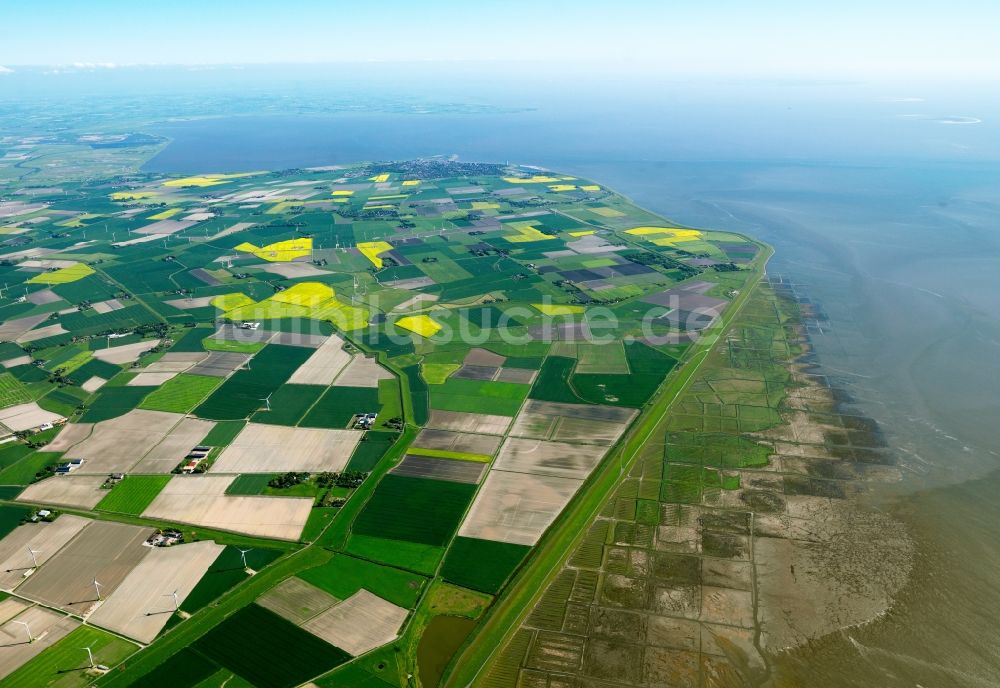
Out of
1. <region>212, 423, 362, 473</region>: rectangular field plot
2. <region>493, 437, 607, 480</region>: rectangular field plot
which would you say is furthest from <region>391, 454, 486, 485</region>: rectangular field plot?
<region>212, 423, 362, 473</region>: rectangular field plot

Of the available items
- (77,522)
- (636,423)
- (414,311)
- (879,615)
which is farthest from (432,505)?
(414,311)

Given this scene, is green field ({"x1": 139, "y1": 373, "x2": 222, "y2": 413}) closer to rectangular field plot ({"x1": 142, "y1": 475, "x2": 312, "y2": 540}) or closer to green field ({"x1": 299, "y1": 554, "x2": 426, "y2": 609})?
rectangular field plot ({"x1": 142, "y1": 475, "x2": 312, "y2": 540})

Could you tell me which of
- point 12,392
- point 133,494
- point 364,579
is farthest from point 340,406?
point 12,392

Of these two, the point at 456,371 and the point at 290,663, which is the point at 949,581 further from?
the point at 456,371

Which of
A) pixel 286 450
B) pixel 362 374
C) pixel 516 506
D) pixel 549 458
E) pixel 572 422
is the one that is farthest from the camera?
pixel 362 374

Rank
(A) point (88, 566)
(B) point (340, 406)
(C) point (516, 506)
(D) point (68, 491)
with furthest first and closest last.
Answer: (B) point (340, 406) → (D) point (68, 491) → (C) point (516, 506) → (A) point (88, 566)

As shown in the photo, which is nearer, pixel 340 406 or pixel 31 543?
pixel 31 543

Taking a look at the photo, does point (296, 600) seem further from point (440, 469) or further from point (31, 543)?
point (31, 543)
